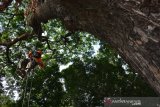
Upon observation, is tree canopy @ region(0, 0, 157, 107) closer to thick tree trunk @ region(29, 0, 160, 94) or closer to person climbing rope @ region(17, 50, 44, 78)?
person climbing rope @ region(17, 50, 44, 78)

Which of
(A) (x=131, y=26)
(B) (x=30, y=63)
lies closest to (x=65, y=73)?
(B) (x=30, y=63)

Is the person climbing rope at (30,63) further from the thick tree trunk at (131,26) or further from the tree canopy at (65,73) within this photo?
the thick tree trunk at (131,26)

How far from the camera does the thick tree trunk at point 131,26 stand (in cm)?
249

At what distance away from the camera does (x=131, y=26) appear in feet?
9.11

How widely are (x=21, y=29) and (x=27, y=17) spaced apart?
7561mm

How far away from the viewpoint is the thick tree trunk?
2490 mm

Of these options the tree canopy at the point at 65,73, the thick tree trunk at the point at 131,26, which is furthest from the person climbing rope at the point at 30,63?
the thick tree trunk at the point at 131,26

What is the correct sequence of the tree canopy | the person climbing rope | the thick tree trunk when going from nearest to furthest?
the thick tree trunk < the person climbing rope < the tree canopy

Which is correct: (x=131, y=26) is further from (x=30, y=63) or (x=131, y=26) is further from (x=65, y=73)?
(x=65, y=73)

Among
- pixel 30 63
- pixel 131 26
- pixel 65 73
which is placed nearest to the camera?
pixel 131 26

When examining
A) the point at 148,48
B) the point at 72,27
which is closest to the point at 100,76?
the point at 72,27

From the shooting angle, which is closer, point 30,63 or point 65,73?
point 30,63

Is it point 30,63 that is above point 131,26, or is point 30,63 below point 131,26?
above

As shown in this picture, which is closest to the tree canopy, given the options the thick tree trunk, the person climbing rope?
the person climbing rope
